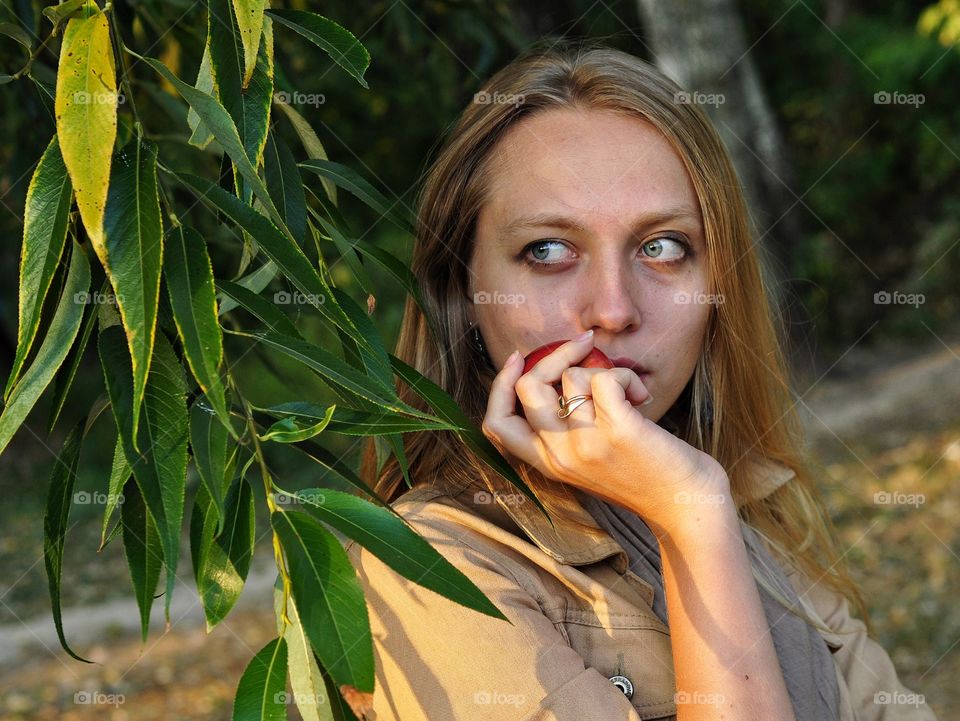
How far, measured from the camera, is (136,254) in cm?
90

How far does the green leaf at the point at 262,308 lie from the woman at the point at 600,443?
0.43 metres

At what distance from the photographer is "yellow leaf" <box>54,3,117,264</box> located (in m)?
0.89

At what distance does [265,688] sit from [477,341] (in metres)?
0.87

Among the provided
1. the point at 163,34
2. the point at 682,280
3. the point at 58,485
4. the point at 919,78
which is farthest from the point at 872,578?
the point at 919,78

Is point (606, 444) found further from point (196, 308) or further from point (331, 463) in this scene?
point (196, 308)

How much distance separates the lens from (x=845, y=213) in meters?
9.58

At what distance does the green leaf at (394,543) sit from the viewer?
958 millimetres

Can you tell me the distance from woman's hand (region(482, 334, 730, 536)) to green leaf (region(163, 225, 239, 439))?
22.6 inches

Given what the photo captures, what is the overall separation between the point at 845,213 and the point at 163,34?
8.43m

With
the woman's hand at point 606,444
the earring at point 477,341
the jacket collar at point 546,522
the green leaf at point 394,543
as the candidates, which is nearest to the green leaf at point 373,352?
the green leaf at point 394,543

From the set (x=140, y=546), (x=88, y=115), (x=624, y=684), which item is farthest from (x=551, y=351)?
(x=88, y=115)

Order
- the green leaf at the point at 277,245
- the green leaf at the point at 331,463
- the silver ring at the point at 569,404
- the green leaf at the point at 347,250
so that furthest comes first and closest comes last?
the silver ring at the point at 569,404
the green leaf at the point at 347,250
the green leaf at the point at 331,463
the green leaf at the point at 277,245

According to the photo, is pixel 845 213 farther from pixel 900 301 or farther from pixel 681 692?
pixel 681 692

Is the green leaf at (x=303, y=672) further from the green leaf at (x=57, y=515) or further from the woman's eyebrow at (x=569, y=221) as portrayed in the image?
the woman's eyebrow at (x=569, y=221)
